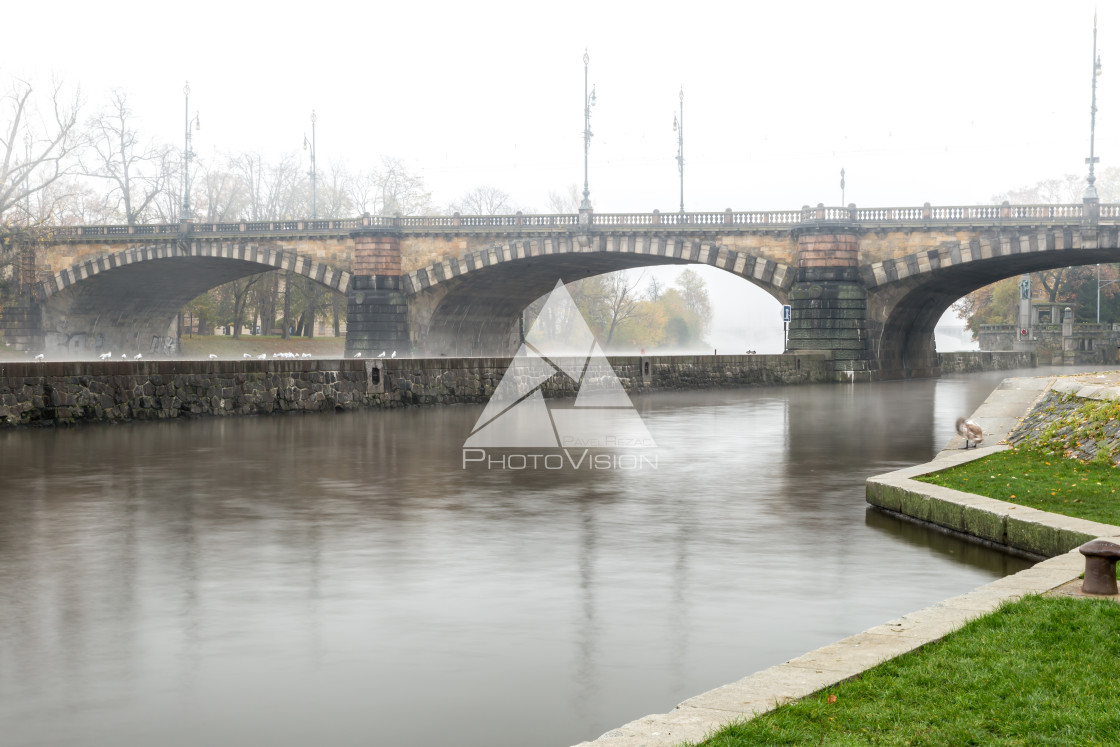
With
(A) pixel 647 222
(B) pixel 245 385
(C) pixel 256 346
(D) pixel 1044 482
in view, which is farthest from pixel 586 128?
(D) pixel 1044 482

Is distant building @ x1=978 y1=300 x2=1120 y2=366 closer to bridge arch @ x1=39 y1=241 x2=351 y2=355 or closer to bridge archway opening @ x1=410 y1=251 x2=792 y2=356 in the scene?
bridge archway opening @ x1=410 y1=251 x2=792 y2=356

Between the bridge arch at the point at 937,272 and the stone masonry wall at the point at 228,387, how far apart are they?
855 inches

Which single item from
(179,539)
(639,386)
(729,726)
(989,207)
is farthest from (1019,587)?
(989,207)

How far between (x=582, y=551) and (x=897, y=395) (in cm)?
3114

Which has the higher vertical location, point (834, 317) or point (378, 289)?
point (378, 289)

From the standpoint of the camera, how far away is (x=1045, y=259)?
56.3m

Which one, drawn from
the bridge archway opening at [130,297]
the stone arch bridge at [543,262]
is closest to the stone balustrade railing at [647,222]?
the stone arch bridge at [543,262]

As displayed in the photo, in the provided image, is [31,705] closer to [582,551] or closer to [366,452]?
[582,551]

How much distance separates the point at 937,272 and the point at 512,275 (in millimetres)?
22360

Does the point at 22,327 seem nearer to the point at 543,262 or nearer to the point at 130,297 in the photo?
the point at 130,297

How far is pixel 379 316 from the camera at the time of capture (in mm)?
63625

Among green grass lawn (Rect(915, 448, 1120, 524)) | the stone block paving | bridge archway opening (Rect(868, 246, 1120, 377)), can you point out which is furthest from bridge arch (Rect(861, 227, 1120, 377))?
the stone block paving

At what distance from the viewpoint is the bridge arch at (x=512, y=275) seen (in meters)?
57.9

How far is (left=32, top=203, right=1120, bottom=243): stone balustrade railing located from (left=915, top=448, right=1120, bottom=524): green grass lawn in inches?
1655
